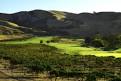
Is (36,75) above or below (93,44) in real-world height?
above

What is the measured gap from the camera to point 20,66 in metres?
85.9

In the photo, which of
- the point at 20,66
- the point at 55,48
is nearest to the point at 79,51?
the point at 55,48

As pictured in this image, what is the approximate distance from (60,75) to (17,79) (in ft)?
26.2

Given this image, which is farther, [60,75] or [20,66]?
[20,66]

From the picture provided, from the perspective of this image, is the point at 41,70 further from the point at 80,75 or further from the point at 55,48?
the point at 55,48

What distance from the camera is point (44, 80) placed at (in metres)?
64.6

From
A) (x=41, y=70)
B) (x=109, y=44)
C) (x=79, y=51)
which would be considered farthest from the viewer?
(x=109, y=44)

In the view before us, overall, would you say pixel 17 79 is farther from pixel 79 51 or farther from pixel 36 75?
pixel 79 51

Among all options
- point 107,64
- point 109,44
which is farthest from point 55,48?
point 107,64

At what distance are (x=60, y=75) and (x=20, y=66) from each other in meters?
18.7

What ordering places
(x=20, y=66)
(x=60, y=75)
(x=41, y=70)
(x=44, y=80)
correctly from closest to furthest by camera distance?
(x=44, y=80) < (x=60, y=75) < (x=41, y=70) < (x=20, y=66)

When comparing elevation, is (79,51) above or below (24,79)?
below

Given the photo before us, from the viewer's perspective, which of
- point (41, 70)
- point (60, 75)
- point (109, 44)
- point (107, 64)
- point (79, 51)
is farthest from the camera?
point (109, 44)

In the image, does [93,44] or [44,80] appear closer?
[44,80]
